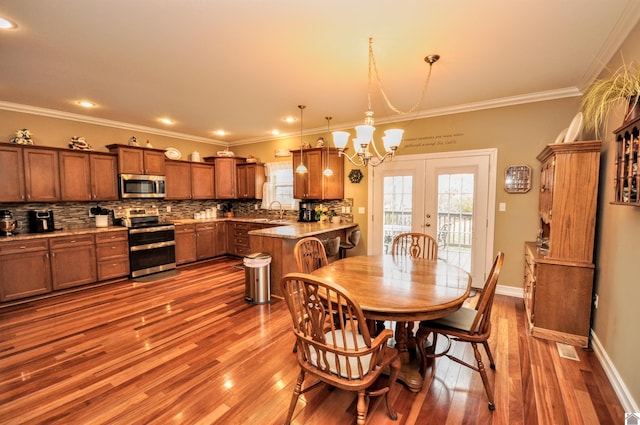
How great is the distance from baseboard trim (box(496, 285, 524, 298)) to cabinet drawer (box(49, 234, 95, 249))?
606cm

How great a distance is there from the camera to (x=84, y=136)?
4.68 meters

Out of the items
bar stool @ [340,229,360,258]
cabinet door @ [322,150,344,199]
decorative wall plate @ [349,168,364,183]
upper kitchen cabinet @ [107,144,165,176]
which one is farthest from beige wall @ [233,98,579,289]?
upper kitchen cabinet @ [107,144,165,176]

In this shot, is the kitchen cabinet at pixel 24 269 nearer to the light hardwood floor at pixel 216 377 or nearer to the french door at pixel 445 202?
the light hardwood floor at pixel 216 377

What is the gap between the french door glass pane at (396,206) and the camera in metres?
4.60

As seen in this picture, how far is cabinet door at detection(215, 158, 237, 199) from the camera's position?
6.35 m

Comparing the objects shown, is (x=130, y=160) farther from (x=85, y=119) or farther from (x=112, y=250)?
(x=112, y=250)

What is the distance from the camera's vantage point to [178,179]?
18.9 ft

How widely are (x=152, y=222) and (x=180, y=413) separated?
13.1ft

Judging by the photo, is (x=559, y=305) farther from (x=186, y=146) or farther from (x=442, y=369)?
(x=186, y=146)

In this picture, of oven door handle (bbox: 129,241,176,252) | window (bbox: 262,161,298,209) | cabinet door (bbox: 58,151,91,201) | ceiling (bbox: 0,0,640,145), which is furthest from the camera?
window (bbox: 262,161,298,209)

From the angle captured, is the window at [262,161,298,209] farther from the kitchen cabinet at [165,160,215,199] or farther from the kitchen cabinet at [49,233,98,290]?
the kitchen cabinet at [49,233,98,290]

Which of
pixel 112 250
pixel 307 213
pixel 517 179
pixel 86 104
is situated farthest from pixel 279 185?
pixel 517 179

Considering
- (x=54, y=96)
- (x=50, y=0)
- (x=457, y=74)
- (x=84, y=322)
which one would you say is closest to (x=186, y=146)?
(x=54, y=96)

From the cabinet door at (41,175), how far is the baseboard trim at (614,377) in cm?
651
